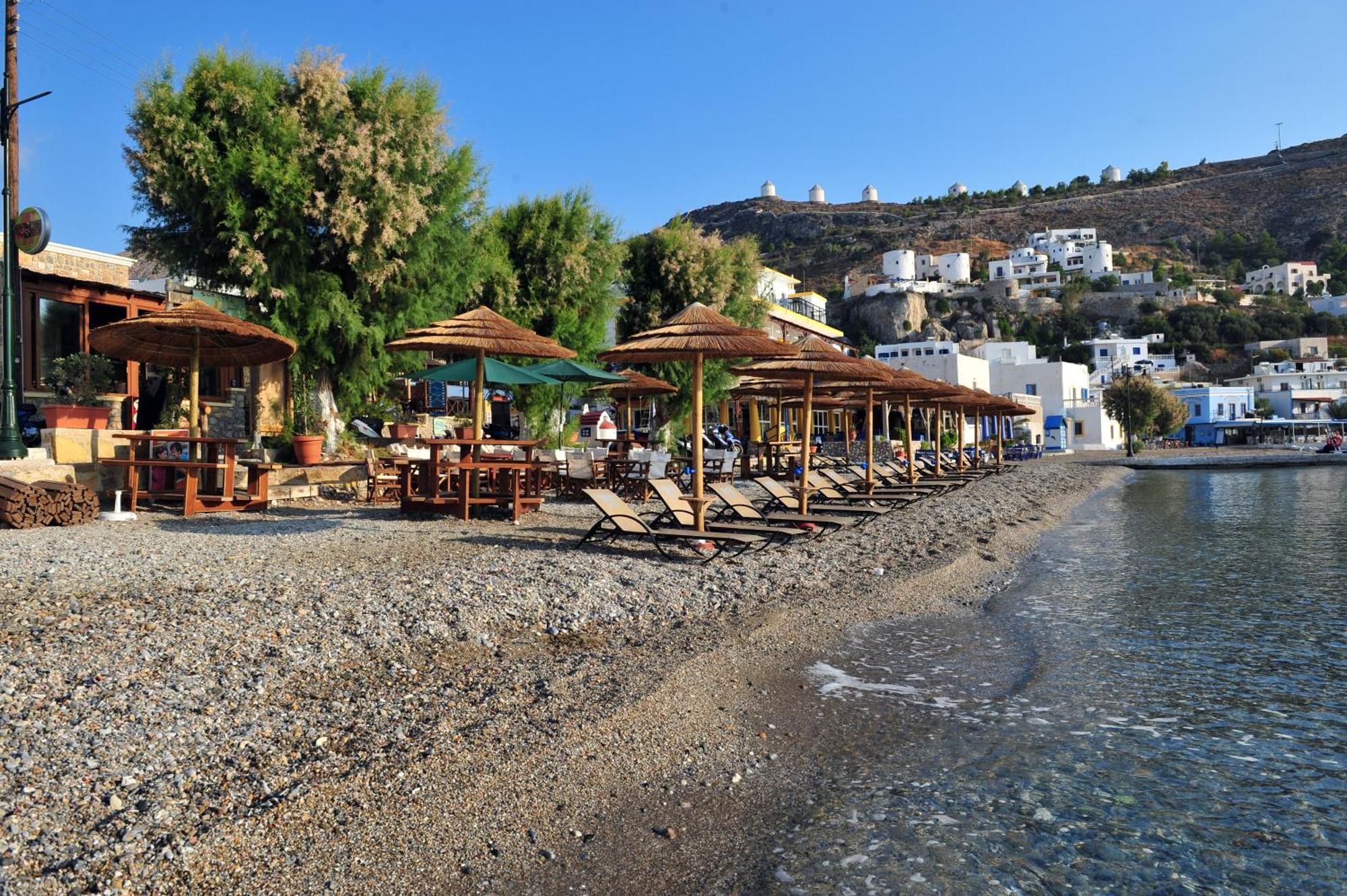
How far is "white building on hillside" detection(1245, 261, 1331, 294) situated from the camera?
118m

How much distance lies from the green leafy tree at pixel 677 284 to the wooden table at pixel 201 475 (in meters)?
14.1

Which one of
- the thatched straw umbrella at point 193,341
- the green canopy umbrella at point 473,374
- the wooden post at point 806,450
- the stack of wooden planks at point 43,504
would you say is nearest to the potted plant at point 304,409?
the thatched straw umbrella at point 193,341

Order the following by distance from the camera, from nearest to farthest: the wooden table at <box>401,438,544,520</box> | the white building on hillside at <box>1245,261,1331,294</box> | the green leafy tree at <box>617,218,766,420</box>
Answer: the wooden table at <box>401,438,544,520</box> < the green leafy tree at <box>617,218,766,420</box> < the white building on hillside at <box>1245,261,1331,294</box>

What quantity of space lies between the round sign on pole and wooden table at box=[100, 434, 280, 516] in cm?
284

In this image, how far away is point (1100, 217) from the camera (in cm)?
14525

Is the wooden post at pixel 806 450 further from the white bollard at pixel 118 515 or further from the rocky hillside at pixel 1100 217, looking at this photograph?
the rocky hillside at pixel 1100 217

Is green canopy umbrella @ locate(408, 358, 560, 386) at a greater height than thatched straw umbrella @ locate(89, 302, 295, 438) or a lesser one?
lesser

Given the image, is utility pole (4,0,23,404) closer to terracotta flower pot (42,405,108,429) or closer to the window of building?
terracotta flower pot (42,405,108,429)

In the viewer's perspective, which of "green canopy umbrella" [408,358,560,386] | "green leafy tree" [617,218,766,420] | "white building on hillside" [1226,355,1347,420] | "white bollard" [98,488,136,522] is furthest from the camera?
"white building on hillside" [1226,355,1347,420]

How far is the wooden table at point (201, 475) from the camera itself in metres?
10.3

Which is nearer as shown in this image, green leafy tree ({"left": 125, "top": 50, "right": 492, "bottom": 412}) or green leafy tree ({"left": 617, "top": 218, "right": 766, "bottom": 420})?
green leafy tree ({"left": 125, "top": 50, "right": 492, "bottom": 412})

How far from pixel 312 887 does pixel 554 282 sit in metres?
18.4

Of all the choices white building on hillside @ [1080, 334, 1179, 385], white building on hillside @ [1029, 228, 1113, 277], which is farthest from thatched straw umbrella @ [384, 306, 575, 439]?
white building on hillside @ [1029, 228, 1113, 277]

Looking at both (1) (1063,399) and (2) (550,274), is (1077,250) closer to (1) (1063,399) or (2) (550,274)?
(1) (1063,399)
